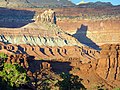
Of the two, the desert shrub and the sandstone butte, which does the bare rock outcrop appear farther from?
the desert shrub

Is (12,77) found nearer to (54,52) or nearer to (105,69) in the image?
(105,69)

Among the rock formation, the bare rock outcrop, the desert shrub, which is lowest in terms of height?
the rock formation

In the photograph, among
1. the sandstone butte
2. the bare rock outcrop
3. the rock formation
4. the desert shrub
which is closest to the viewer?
the desert shrub

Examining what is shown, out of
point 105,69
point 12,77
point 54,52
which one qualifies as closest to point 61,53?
point 54,52

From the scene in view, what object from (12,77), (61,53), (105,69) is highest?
(12,77)

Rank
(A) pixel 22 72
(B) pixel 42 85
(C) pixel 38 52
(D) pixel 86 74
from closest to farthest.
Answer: (A) pixel 22 72, (B) pixel 42 85, (D) pixel 86 74, (C) pixel 38 52

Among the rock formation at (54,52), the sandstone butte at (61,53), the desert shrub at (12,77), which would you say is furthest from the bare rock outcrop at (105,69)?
the rock formation at (54,52)

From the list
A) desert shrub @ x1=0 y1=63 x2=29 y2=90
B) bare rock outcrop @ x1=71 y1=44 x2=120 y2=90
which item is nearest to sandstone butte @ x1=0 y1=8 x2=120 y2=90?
bare rock outcrop @ x1=71 y1=44 x2=120 y2=90

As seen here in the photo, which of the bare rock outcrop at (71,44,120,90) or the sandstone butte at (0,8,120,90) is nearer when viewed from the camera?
the bare rock outcrop at (71,44,120,90)

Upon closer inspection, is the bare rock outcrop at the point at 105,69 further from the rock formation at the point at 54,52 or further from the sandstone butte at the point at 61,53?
the rock formation at the point at 54,52

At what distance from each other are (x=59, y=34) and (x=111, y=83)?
115302 millimetres

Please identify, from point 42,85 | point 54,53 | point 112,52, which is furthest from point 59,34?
point 42,85

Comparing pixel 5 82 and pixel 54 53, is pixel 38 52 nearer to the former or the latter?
pixel 54 53

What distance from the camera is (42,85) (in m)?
52.7
